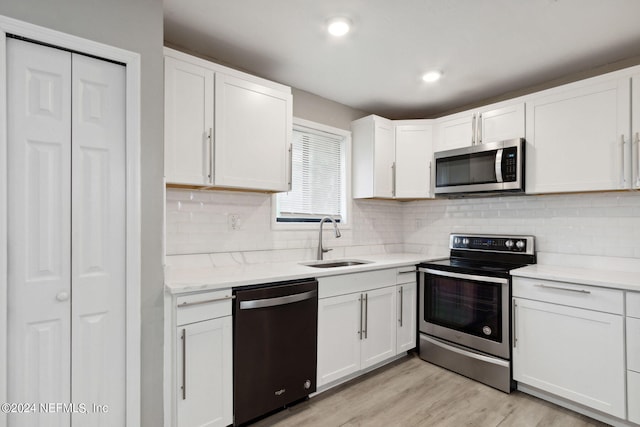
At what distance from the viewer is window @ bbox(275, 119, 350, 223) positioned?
3.09 m

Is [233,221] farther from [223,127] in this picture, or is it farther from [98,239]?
[98,239]

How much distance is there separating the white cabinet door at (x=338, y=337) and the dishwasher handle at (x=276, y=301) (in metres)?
0.15

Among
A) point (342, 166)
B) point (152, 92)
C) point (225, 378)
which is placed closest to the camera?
point (152, 92)

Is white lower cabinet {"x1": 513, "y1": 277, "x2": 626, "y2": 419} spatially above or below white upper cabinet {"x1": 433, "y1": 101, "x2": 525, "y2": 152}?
below

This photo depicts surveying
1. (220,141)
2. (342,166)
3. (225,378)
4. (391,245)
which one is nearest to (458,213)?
(391,245)

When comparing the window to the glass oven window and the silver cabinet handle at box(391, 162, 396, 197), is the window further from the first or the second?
the glass oven window

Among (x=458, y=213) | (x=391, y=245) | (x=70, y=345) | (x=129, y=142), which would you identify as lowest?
(x=70, y=345)

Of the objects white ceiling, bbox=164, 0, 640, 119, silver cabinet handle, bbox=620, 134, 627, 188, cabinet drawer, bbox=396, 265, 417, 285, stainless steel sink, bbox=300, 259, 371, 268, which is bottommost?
cabinet drawer, bbox=396, 265, 417, 285

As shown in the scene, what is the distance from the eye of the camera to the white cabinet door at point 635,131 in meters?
2.21

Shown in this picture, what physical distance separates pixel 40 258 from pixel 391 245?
316 centimetres

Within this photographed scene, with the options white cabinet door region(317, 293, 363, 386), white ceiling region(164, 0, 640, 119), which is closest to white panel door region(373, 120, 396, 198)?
white ceiling region(164, 0, 640, 119)

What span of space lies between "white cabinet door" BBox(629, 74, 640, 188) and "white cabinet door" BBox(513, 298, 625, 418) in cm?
95

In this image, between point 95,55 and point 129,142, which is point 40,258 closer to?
point 129,142

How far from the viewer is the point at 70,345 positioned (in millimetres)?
1571
